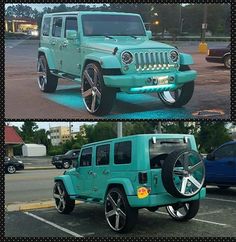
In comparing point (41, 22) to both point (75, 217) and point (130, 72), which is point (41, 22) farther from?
point (75, 217)

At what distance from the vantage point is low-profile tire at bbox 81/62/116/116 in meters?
5.96

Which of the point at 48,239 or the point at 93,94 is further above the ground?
the point at 93,94

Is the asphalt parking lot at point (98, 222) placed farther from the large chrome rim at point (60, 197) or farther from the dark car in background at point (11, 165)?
A: the dark car in background at point (11, 165)

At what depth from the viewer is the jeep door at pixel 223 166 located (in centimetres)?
988

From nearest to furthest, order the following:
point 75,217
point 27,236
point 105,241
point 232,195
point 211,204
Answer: point 105,241, point 27,236, point 75,217, point 211,204, point 232,195

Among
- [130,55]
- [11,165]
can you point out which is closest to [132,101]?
[130,55]

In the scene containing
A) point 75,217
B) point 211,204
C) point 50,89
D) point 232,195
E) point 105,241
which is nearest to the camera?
point 105,241

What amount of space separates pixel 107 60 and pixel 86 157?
7.39ft

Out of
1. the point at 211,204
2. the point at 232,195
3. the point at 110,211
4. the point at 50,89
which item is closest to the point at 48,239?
the point at 110,211

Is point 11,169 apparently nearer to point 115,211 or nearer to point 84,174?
point 84,174

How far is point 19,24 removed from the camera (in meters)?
6.10

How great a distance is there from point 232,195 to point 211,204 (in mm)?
1637

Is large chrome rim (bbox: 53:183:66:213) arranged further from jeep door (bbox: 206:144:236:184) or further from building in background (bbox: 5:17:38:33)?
jeep door (bbox: 206:144:236:184)

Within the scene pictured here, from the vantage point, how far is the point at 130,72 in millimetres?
5887
